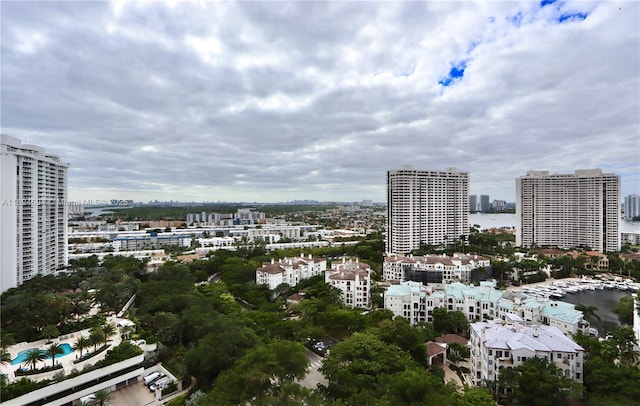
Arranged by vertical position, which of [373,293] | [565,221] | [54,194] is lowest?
[373,293]

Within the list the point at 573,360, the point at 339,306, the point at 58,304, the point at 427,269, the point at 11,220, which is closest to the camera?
the point at 573,360

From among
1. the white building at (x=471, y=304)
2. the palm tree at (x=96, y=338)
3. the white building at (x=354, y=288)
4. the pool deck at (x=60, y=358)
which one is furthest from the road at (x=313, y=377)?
the palm tree at (x=96, y=338)

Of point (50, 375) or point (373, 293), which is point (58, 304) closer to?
point (50, 375)

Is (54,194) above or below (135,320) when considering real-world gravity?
above

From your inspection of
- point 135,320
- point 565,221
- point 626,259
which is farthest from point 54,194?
point 565,221

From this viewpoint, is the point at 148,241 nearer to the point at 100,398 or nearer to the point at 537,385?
the point at 100,398

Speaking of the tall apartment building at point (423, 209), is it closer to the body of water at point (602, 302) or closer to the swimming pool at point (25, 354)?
the body of water at point (602, 302)
